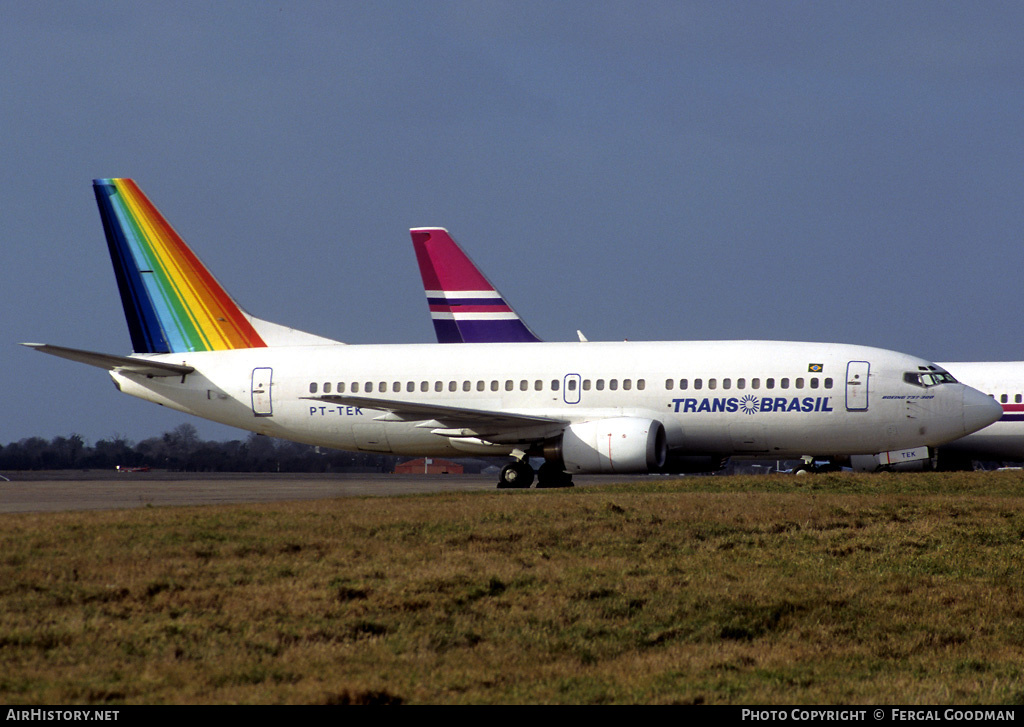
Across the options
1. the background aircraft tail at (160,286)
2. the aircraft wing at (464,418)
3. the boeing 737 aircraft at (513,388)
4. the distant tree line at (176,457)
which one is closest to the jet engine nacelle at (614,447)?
the boeing 737 aircraft at (513,388)

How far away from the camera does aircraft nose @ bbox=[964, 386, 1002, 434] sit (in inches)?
1046

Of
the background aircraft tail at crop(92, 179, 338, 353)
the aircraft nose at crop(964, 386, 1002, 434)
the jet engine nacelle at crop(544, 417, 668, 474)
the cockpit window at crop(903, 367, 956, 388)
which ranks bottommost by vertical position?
the jet engine nacelle at crop(544, 417, 668, 474)

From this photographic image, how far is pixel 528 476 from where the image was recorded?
2802 cm

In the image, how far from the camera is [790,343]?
91.6 feet

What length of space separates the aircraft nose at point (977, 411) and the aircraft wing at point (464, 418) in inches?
378

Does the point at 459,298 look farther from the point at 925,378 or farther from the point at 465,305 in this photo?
the point at 925,378

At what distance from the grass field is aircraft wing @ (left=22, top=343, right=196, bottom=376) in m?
11.7

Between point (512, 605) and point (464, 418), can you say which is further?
point (464, 418)

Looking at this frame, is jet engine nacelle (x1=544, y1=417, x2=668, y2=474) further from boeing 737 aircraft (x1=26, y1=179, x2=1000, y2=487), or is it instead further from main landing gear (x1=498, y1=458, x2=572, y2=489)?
main landing gear (x1=498, y1=458, x2=572, y2=489)

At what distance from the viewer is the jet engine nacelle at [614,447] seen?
25.8 m

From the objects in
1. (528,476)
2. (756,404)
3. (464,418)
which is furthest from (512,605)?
(528,476)

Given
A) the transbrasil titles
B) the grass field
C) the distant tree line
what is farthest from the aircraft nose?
the distant tree line

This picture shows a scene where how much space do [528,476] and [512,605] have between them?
1692 cm
